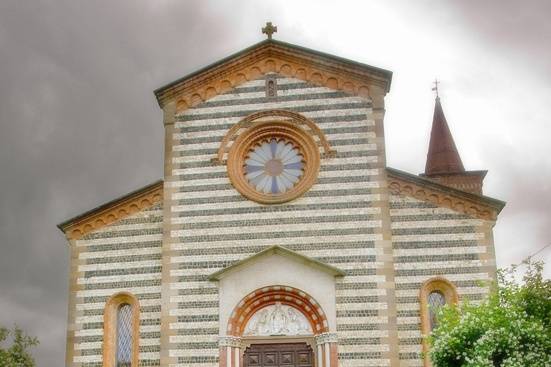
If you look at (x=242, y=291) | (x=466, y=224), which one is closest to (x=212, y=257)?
(x=242, y=291)

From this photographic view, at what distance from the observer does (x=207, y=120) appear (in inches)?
1025

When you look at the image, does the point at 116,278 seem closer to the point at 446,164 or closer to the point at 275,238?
the point at 275,238

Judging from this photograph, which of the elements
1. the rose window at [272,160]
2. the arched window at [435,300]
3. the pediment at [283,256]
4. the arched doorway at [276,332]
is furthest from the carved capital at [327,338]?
the rose window at [272,160]

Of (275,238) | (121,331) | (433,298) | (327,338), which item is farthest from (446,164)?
(121,331)

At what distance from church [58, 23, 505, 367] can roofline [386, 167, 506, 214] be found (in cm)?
6

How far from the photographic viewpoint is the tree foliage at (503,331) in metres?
18.6

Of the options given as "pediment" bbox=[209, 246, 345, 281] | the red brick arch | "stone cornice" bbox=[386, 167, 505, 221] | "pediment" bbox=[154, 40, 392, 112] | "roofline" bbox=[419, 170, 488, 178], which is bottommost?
the red brick arch

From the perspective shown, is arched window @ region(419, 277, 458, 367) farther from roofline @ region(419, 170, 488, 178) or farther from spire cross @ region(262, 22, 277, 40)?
roofline @ region(419, 170, 488, 178)

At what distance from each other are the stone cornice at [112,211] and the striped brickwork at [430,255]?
7.38 m

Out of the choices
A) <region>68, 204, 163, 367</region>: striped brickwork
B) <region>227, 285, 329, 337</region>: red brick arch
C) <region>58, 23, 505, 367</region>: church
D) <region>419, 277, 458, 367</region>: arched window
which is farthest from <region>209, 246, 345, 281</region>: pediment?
<region>419, 277, 458, 367</region>: arched window

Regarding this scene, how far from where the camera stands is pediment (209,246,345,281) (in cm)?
2372

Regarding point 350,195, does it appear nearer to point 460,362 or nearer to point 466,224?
point 466,224

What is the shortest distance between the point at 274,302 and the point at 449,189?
20.2 feet

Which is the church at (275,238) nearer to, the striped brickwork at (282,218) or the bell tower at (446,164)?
the striped brickwork at (282,218)
